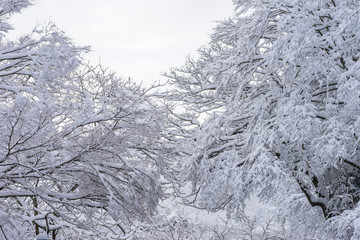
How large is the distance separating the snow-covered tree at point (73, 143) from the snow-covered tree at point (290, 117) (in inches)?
82.1

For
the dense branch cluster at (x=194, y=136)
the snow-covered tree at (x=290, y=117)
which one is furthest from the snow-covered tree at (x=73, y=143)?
the snow-covered tree at (x=290, y=117)

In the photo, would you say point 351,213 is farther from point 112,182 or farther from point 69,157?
point 69,157

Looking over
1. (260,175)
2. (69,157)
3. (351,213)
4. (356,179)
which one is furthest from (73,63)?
(356,179)

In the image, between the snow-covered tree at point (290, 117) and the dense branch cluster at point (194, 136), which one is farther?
the snow-covered tree at point (290, 117)

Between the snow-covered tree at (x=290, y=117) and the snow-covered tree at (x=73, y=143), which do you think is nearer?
the snow-covered tree at (x=73, y=143)

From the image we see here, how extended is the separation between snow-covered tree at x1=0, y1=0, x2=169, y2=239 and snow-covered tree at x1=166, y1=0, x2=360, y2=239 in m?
2.08

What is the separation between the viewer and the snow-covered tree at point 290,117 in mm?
6656

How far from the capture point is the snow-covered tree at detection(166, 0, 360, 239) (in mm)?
6656

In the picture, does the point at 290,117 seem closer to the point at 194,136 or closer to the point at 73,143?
the point at 194,136

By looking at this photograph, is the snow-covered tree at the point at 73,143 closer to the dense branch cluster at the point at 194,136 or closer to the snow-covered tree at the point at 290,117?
the dense branch cluster at the point at 194,136

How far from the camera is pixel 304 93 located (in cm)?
727

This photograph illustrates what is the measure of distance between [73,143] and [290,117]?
3.90m

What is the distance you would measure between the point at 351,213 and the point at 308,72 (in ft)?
8.83

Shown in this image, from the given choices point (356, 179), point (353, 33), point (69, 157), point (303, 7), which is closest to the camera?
point (69, 157)
